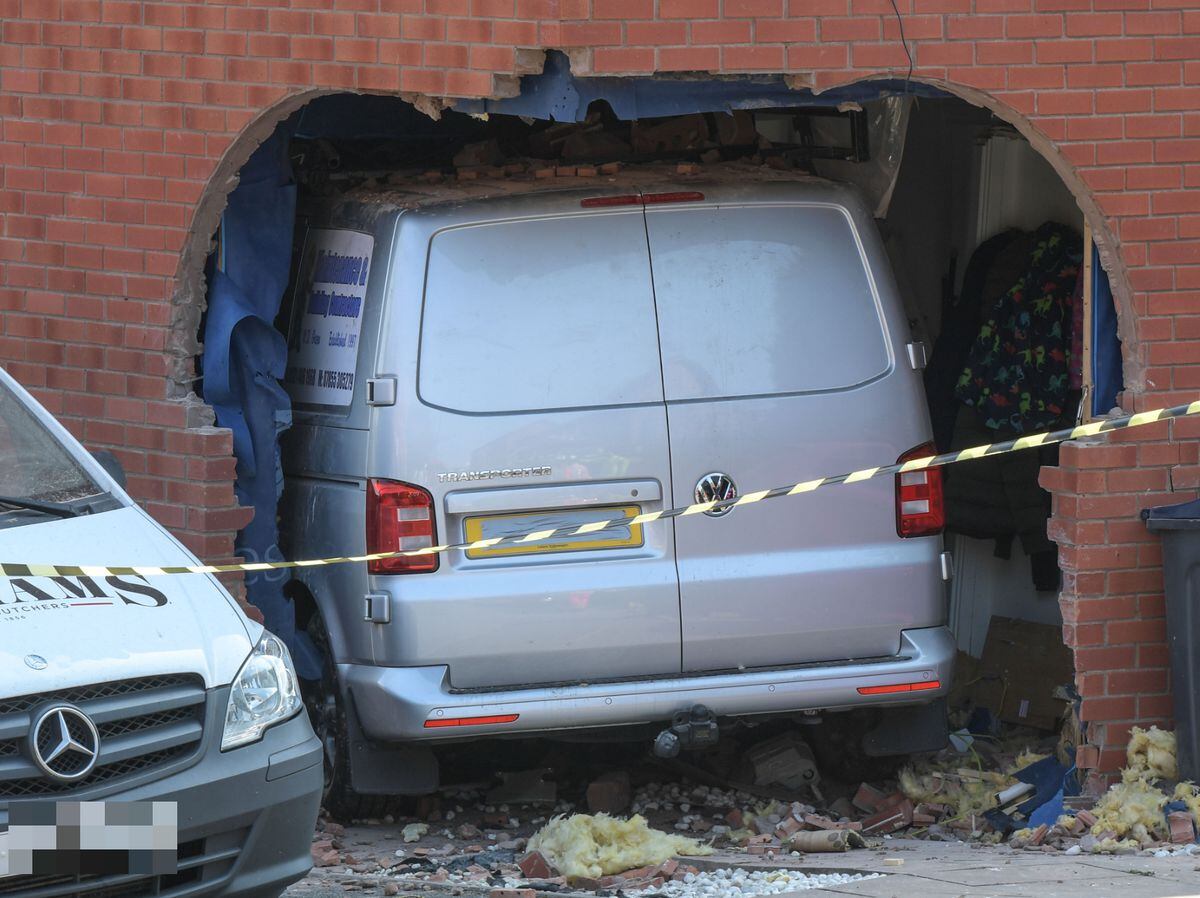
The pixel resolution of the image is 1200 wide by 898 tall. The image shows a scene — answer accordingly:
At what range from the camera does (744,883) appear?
547 cm

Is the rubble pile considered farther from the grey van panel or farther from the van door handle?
the van door handle

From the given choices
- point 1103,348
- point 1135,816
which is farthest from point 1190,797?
point 1103,348

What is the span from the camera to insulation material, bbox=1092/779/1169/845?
19.1 feet

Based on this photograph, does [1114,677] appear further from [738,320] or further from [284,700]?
[284,700]

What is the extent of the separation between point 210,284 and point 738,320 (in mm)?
2176

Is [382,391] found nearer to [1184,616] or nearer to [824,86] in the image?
[824,86]

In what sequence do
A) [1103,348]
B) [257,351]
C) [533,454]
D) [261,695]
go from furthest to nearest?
[257,351] < [1103,348] < [533,454] < [261,695]

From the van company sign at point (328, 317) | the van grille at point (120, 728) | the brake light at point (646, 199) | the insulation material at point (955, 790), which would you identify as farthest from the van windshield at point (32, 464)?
the insulation material at point (955, 790)

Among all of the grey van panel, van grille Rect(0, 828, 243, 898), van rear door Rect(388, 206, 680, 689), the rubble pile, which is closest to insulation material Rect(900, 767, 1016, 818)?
the rubble pile

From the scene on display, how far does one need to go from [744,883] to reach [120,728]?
2.05m

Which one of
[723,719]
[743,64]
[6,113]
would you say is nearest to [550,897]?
[723,719]

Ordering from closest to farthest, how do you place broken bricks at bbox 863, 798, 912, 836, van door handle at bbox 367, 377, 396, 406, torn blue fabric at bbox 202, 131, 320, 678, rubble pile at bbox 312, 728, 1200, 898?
1. rubble pile at bbox 312, 728, 1200, 898
2. van door handle at bbox 367, 377, 396, 406
3. broken bricks at bbox 863, 798, 912, 836
4. torn blue fabric at bbox 202, 131, 320, 678

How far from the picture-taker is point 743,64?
6113mm

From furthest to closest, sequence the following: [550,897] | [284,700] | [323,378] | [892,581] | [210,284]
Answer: [210,284] → [323,378] → [892,581] → [550,897] → [284,700]
